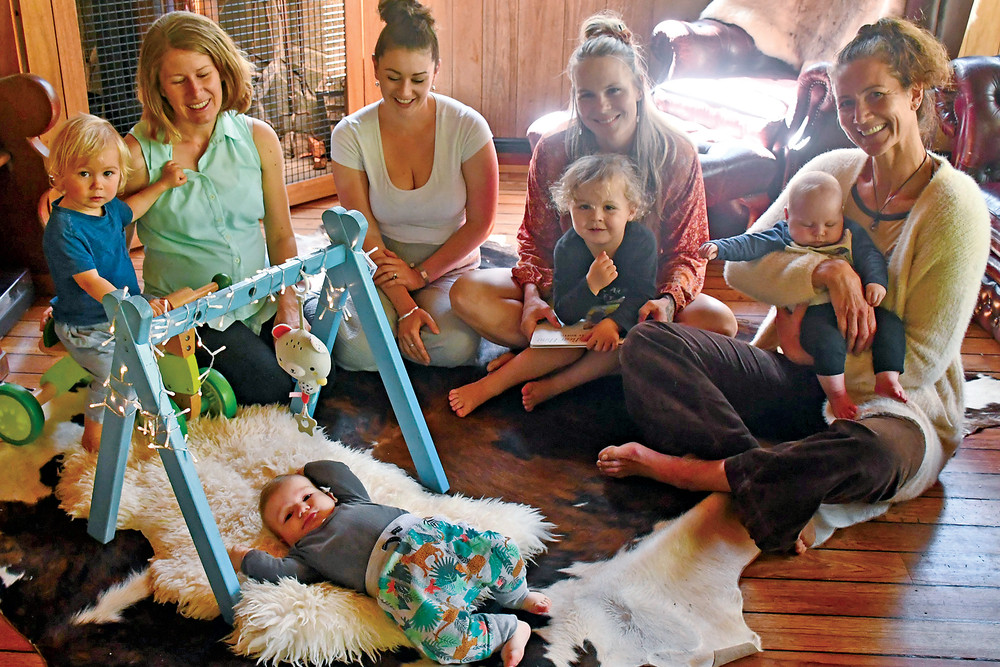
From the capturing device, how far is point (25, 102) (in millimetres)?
2457

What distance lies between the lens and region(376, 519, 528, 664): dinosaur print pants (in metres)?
1.41

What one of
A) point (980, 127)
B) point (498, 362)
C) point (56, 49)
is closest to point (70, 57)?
point (56, 49)

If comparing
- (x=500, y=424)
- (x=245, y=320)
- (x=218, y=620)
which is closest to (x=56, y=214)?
(x=245, y=320)

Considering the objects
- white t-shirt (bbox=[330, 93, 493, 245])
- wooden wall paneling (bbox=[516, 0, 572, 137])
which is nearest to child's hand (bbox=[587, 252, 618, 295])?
white t-shirt (bbox=[330, 93, 493, 245])

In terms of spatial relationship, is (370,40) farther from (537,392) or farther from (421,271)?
(537,392)

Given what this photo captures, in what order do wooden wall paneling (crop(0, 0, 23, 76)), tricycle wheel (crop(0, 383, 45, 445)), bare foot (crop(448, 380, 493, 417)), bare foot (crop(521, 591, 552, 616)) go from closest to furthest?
1. bare foot (crop(521, 591, 552, 616))
2. tricycle wheel (crop(0, 383, 45, 445))
3. bare foot (crop(448, 380, 493, 417))
4. wooden wall paneling (crop(0, 0, 23, 76))

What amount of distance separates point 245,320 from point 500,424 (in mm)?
684

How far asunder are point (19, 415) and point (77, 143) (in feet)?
2.10

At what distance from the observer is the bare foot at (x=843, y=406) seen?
180cm

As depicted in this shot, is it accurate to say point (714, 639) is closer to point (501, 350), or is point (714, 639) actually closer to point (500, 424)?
point (500, 424)

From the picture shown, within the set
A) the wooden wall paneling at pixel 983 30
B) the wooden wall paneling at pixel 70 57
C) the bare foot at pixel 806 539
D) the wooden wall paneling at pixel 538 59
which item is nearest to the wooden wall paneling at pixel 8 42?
the wooden wall paneling at pixel 70 57

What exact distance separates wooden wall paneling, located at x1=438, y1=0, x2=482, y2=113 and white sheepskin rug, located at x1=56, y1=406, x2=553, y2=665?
262cm

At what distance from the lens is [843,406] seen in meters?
1.81

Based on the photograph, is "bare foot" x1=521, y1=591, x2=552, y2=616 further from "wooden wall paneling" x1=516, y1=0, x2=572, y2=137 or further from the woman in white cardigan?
"wooden wall paneling" x1=516, y1=0, x2=572, y2=137
